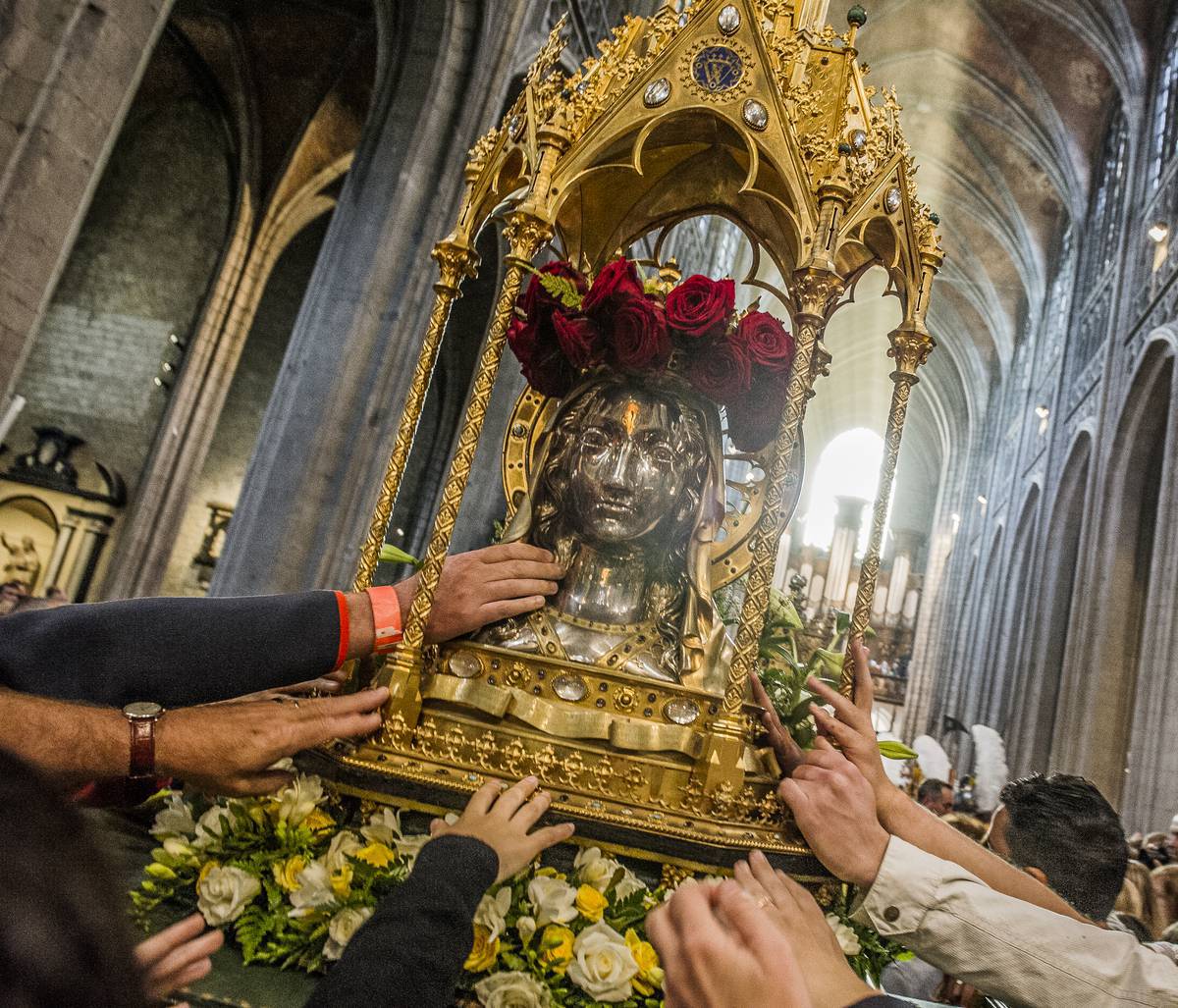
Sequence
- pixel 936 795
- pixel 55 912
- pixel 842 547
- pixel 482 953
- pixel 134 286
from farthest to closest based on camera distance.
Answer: pixel 842 547
pixel 134 286
pixel 936 795
pixel 482 953
pixel 55 912

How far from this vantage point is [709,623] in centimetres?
218

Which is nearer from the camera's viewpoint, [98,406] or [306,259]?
[98,406]

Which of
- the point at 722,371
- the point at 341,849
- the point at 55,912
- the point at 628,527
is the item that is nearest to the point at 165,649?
the point at 341,849

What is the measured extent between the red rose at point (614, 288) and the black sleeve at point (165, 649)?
0.96 meters

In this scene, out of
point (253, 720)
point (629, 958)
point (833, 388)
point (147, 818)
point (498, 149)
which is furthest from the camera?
point (833, 388)

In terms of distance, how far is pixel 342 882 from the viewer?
1443 millimetres

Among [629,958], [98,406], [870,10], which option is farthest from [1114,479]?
[98,406]

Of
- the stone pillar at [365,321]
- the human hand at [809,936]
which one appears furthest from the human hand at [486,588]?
the stone pillar at [365,321]

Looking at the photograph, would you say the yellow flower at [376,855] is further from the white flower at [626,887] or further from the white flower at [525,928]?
the white flower at [626,887]

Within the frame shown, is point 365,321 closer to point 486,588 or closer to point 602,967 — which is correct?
point 486,588

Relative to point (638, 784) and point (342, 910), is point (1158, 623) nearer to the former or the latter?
point (638, 784)

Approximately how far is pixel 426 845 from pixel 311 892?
306mm

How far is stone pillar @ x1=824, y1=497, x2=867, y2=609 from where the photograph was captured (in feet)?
87.9

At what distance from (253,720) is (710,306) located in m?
1.33
